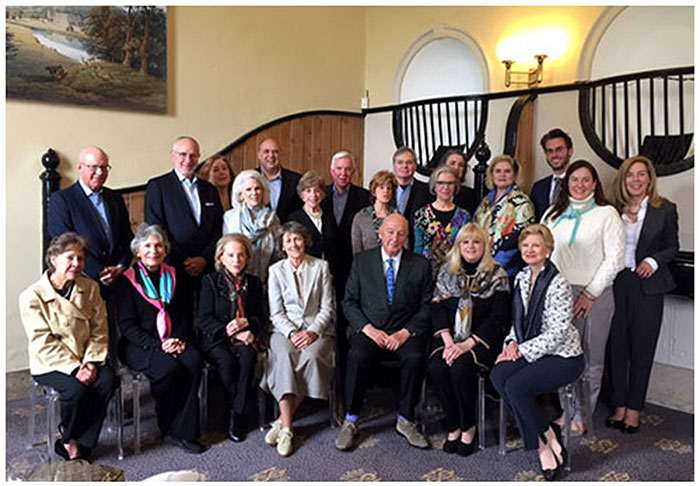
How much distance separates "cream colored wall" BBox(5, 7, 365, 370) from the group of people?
122cm

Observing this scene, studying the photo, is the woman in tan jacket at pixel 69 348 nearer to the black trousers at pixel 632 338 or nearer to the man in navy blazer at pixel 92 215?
the man in navy blazer at pixel 92 215

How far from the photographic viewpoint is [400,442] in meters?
2.89

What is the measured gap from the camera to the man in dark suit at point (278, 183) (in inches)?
142

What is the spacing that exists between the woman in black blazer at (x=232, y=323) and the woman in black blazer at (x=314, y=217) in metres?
0.38

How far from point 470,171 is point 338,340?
7.61ft

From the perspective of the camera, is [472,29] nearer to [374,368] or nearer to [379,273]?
[379,273]

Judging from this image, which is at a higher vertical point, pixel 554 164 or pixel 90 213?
pixel 554 164

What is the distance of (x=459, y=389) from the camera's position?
278 cm

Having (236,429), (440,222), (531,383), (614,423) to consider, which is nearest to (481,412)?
(531,383)

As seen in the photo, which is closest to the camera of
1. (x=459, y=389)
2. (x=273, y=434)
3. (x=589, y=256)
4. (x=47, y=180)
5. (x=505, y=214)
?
(x=459, y=389)

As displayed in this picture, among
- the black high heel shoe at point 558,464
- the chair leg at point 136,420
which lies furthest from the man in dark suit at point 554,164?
the chair leg at point 136,420

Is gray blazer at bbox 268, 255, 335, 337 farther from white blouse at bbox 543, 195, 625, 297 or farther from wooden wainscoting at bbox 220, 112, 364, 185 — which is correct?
wooden wainscoting at bbox 220, 112, 364, 185

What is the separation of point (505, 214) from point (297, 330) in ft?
4.07

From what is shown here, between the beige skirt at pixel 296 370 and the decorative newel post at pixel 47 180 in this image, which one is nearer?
the beige skirt at pixel 296 370
